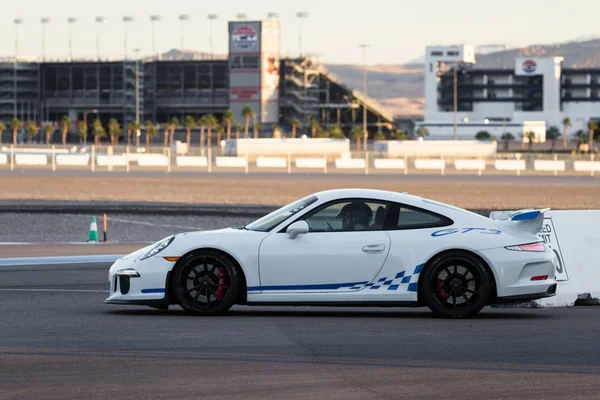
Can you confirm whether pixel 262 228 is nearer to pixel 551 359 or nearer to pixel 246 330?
pixel 246 330

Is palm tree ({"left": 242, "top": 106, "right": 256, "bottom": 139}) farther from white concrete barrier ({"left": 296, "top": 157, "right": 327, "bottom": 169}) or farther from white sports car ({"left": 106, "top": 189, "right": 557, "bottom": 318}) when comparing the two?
white sports car ({"left": 106, "top": 189, "right": 557, "bottom": 318})

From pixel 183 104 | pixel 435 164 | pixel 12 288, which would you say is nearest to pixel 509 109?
pixel 183 104

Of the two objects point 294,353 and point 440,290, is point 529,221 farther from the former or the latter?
point 294,353

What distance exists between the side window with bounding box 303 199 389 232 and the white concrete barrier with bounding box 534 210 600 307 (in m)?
2.65

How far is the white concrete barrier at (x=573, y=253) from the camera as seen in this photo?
1370cm

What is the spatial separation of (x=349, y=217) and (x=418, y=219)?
70 centimetres

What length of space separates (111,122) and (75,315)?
16654cm

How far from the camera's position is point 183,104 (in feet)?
617

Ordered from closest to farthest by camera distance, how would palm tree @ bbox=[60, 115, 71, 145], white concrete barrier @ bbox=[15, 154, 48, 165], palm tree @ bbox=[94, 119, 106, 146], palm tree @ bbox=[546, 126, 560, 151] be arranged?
white concrete barrier @ bbox=[15, 154, 48, 165]
palm tree @ bbox=[94, 119, 106, 146]
palm tree @ bbox=[546, 126, 560, 151]
palm tree @ bbox=[60, 115, 71, 145]

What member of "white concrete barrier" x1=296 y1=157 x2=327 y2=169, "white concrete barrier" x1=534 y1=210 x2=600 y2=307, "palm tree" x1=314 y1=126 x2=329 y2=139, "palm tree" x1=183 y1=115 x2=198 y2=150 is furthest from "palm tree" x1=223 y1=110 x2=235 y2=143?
"white concrete barrier" x1=534 y1=210 x2=600 y2=307

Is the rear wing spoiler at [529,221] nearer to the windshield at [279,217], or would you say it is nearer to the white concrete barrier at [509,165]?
the windshield at [279,217]

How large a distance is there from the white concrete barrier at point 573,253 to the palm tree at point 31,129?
169581mm

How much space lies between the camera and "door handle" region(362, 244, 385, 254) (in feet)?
38.9

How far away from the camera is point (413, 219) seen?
12086 millimetres
